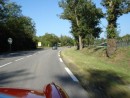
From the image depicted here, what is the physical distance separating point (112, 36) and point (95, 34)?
81.9ft

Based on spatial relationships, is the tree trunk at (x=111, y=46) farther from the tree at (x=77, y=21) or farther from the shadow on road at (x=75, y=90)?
the shadow on road at (x=75, y=90)

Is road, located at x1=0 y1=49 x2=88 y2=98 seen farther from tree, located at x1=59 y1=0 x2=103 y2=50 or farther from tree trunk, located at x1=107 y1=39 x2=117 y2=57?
tree, located at x1=59 y1=0 x2=103 y2=50

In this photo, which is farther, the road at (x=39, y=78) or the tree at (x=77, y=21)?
the tree at (x=77, y=21)

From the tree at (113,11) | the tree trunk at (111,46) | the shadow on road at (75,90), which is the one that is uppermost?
the tree at (113,11)

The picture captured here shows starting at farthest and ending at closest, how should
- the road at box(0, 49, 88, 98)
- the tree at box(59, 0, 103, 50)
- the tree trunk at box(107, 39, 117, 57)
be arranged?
1. the tree at box(59, 0, 103, 50)
2. the tree trunk at box(107, 39, 117, 57)
3. the road at box(0, 49, 88, 98)

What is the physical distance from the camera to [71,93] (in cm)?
974

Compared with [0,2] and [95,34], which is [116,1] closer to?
[95,34]

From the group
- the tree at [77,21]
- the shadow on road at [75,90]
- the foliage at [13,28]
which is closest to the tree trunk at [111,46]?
the tree at [77,21]

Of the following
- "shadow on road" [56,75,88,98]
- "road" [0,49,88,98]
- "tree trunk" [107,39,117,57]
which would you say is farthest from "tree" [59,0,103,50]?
"shadow on road" [56,75,88,98]

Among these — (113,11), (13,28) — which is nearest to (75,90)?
(113,11)

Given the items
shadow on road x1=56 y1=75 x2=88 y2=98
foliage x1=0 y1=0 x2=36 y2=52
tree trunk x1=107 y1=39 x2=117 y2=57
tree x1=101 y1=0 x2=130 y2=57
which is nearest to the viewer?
shadow on road x1=56 y1=75 x2=88 y2=98

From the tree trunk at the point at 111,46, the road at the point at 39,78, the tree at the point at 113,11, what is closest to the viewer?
the road at the point at 39,78

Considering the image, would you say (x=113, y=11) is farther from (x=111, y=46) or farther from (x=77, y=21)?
(x=77, y=21)

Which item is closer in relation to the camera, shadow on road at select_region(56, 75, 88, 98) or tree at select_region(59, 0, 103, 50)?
shadow on road at select_region(56, 75, 88, 98)
